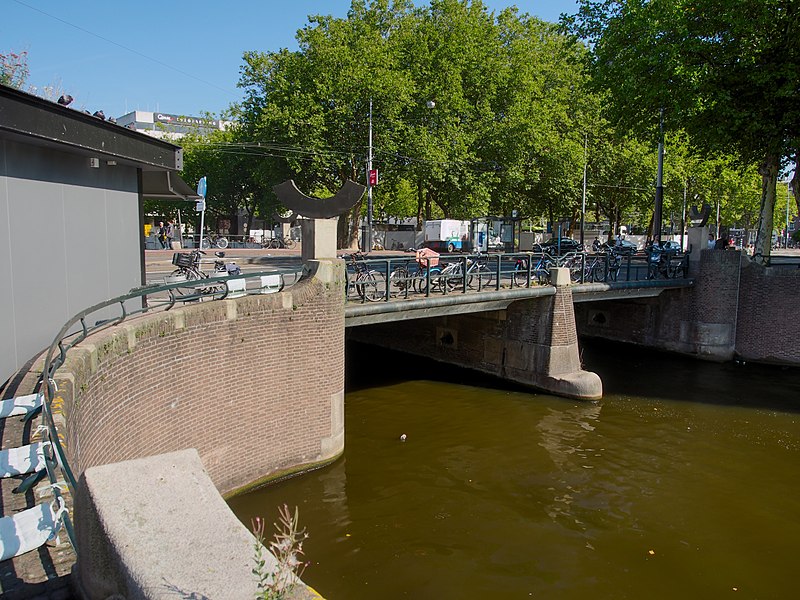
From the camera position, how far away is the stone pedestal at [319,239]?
1224 centimetres

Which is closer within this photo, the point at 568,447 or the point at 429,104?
the point at 568,447

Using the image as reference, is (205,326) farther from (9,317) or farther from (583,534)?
(583,534)

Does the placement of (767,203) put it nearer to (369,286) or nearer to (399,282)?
(399,282)

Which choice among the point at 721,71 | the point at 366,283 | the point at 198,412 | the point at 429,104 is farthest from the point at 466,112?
the point at 198,412

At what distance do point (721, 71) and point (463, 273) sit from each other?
1280 cm

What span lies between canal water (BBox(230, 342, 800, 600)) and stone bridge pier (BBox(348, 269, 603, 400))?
0.62 metres

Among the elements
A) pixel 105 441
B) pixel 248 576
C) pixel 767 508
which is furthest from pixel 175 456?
pixel 767 508

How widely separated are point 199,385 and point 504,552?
5.44 metres

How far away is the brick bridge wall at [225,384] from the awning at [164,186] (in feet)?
13.9

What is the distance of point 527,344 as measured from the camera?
18.7 m

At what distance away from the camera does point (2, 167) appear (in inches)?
314

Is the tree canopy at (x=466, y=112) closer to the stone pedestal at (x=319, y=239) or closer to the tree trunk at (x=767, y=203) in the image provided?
the tree trunk at (x=767, y=203)

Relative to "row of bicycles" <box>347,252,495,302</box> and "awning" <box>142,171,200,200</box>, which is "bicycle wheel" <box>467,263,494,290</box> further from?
"awning" <box>142,171,200,200</box>

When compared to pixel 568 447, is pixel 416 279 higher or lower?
higher
